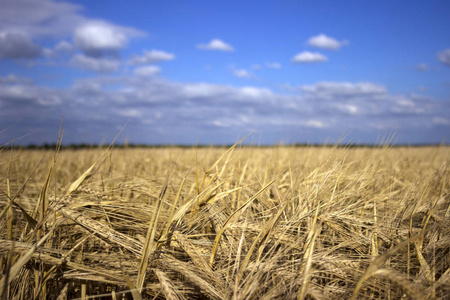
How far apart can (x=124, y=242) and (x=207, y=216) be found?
422 mm

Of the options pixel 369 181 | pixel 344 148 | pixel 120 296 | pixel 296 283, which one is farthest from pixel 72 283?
pixel 369 181

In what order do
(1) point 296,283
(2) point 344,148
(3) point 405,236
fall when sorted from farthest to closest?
(2) point 344,148 → (3) point 405,236 → (1) point 296,283

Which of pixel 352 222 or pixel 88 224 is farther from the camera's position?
pixel 352 222

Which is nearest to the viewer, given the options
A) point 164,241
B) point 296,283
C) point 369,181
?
point 296,283

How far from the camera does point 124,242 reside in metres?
1.30

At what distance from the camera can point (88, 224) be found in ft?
4.34

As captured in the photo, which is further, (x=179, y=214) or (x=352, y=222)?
(x=352, y=222)

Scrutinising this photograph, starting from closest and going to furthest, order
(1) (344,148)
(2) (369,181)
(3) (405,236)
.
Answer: (3) (405,236) < (1) (344,148) < (2) (369,181)

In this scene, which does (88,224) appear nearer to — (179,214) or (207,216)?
(179,214)

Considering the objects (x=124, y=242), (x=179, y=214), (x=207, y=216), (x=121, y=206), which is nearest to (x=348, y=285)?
(x=207, y=216)

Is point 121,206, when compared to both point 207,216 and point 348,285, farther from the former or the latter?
point 348,285

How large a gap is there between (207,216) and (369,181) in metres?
1.34

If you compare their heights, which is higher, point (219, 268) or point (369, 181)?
point (369, 181)

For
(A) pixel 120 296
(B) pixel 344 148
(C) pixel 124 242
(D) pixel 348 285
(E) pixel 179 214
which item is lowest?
(A) pixel 120 296
